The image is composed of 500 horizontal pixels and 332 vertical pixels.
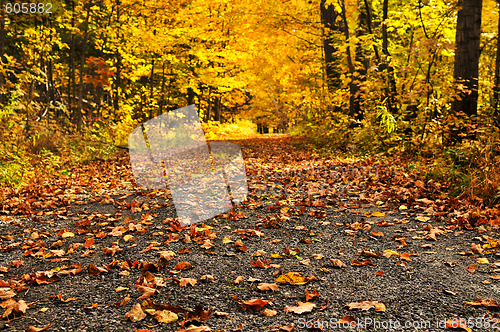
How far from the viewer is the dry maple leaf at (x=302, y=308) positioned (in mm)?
2446

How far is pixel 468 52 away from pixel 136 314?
23.9ft

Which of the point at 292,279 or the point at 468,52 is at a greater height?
the point at 468,52

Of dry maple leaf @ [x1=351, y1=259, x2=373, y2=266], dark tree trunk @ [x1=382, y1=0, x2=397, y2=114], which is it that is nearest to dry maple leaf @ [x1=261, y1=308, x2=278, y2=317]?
dry maple leaf @ [x1=351, y1=259, x2=373, y2=266]

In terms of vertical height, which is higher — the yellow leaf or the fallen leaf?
the yellow leaf

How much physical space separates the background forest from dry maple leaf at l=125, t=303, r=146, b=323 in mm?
4477

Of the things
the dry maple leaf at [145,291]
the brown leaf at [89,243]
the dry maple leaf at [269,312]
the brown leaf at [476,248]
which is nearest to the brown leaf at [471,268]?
the brown leaf at [476,248]

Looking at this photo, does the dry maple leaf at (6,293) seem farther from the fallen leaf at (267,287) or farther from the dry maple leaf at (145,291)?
the fallen leaf at (267,287)

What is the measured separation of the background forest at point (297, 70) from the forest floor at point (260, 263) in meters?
1.38

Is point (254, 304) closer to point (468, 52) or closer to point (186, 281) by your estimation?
point (186, 281)

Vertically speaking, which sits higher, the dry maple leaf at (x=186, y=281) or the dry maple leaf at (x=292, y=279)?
the dry maple leaf at (x=292, y=279)

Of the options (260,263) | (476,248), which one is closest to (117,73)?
(260,263)

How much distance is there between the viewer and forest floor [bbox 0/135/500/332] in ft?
7.86

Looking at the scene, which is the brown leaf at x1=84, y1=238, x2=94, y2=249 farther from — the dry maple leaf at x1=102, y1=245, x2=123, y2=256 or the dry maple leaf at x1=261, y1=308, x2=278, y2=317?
the dry maple leaf at x1=261, y1=308, x2=278, y2=317

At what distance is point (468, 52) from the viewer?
261 inches
